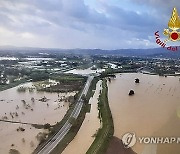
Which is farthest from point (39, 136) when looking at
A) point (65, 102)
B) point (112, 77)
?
point (112, 77)

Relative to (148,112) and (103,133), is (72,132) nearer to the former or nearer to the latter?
(103,133)

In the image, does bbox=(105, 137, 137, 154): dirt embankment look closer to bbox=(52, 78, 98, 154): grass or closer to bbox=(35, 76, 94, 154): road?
bbox=(52, 78, 98, 154): grass

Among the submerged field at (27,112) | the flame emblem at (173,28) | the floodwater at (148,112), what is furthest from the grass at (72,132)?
the flame emblem at (173,28)

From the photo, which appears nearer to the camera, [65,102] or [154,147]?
[154,147]

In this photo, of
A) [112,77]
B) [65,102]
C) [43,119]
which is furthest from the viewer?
[112,77]

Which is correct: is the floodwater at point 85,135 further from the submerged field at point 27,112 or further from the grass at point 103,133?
the submerged field at point 27,112

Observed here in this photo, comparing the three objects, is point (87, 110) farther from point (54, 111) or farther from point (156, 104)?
point (156, 104)

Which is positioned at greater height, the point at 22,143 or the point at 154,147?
the point at 154,147
